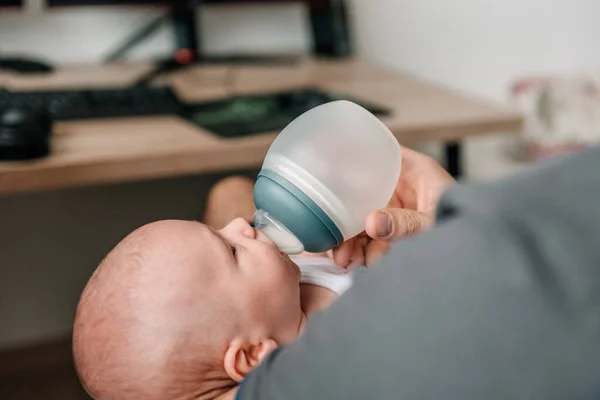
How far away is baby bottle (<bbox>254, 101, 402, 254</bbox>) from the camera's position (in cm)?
74

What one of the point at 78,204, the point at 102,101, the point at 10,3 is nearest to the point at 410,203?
the point at 102,101

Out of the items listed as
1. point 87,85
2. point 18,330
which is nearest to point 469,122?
point 87,85

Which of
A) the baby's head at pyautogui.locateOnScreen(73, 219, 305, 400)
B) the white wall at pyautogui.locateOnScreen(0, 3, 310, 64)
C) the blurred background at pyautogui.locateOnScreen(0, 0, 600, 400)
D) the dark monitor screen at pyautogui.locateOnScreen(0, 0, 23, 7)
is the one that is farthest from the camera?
the white wall at pyautogui.locateOnScreen(0, 3, 310, 64)

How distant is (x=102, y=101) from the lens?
133cm

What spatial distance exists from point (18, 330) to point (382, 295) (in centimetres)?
173

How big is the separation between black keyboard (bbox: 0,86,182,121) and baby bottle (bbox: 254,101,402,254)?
1.92 ft

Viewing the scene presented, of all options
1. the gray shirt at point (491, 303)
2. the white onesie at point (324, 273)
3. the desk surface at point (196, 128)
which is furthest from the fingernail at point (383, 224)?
the desk surface at point (196, 128)

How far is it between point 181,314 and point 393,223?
235 millimetres

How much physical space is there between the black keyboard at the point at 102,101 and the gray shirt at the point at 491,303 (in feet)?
2.99

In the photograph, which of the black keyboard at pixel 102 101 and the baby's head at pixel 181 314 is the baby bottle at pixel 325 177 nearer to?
the baby's head at pixel 181 314

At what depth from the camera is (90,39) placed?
178cm

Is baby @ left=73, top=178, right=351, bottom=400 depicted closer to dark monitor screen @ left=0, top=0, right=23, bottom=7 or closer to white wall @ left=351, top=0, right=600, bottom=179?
dark monitor screen @ left=0, top=0, right=23, bottom=7

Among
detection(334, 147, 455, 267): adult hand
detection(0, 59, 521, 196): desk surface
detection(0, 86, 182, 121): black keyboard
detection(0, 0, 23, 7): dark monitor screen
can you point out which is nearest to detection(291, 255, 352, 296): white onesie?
detection(334, 147, 455, 267): adult hand

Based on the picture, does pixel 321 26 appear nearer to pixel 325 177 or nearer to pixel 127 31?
pixel 127 31
